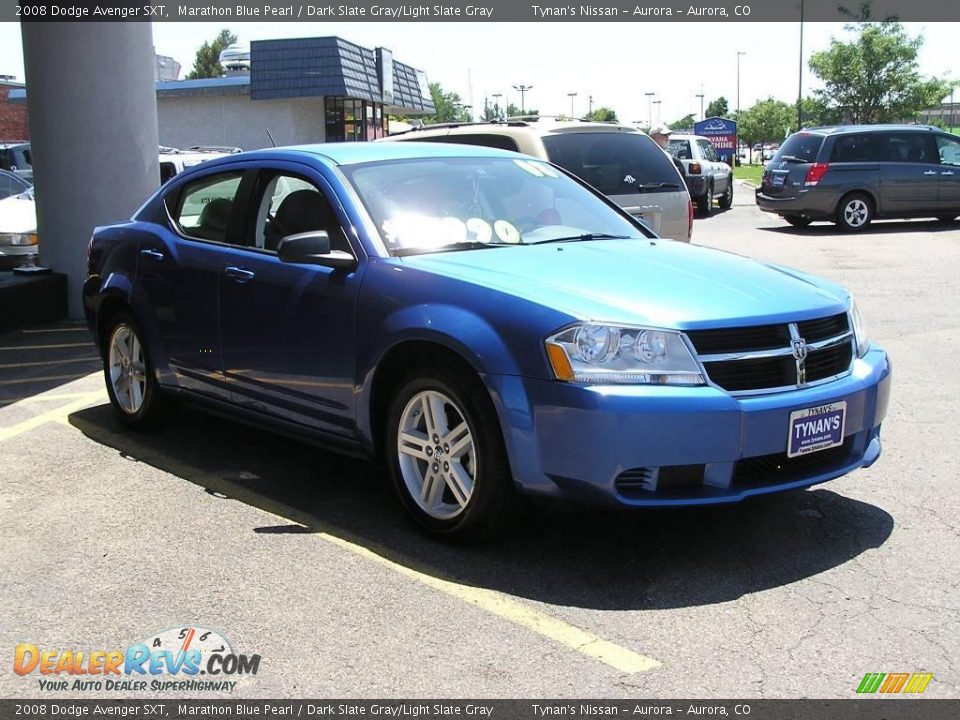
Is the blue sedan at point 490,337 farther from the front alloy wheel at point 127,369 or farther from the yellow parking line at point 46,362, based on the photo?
the yellow parking line at point 46,362

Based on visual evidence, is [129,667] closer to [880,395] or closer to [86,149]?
[880,395]

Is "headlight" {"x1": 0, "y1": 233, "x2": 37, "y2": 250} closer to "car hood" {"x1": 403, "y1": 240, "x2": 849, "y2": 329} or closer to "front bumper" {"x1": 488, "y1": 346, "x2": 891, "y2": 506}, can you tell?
"car hood" {"x1": 403, "y1": 240, "x2": 849, "y2": 329}

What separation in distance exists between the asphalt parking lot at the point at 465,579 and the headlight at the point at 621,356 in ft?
2.60

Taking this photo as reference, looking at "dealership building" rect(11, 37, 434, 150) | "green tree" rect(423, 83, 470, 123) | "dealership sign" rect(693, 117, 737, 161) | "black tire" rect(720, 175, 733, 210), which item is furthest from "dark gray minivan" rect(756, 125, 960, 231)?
"green tree" rect(423, 83, 470, 123)

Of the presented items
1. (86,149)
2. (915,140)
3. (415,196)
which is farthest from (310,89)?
(415,196)

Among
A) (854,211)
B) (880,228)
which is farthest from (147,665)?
(880,228)

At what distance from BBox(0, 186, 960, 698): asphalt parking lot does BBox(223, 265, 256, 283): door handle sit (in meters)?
1.02

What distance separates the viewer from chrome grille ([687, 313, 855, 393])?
13.8 feet

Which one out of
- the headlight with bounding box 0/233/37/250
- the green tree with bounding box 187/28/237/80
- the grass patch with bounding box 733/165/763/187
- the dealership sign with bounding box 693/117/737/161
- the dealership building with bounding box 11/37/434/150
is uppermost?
the green tree with bounding box 187/28/237/80

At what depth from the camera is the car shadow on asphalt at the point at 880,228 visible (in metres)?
19.7

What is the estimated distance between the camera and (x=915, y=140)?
19953 mm

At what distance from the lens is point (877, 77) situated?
2199 inches

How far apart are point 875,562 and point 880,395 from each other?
733 mm

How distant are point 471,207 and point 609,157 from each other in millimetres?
5229
